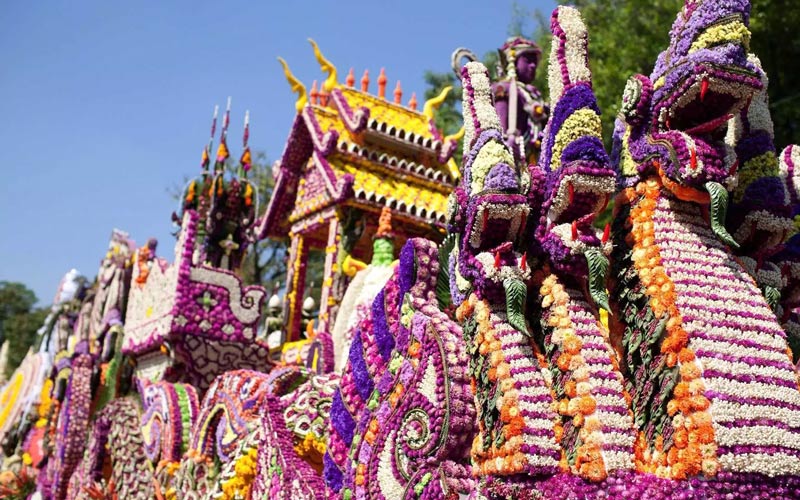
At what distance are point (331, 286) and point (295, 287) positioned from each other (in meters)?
1.35

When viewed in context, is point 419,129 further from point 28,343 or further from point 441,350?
point 28,343

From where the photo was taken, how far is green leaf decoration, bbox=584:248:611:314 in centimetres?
309

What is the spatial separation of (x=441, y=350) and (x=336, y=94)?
7.40m

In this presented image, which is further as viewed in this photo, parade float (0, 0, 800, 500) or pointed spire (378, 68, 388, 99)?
pointed spire (378, 68, 388, 99)

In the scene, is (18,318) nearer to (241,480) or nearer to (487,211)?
(241,480)

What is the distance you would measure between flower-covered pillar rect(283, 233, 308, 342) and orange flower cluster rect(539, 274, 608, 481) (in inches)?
292

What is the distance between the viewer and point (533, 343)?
10.8 ft

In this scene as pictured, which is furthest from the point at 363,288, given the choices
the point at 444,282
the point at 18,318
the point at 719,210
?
the point at 18,318

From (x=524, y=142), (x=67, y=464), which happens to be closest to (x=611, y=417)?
(x=524, y=142)

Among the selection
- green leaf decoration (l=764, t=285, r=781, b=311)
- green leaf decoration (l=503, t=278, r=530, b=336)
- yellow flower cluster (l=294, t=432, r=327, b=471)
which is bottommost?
yellow flower cluster (l=294, t=432, r=327, b=471)

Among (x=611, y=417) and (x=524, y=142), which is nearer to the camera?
(x=611, y=417)

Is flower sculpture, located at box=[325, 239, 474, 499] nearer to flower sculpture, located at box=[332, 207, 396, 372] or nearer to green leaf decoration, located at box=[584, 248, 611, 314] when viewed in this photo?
green leaf decoration, located at box=[584, 248, 611, 314]

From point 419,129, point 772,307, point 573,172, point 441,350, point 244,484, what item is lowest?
point 244,484

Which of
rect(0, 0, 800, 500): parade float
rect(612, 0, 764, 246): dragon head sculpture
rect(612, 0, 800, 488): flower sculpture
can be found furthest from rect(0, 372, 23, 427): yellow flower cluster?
rect(612, 0, 764, 246): dragon head sculpture
